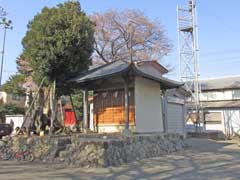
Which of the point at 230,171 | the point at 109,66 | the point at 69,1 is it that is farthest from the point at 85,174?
the point at 69,1

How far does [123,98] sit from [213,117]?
15.7 m

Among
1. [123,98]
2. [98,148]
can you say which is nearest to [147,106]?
[123,98]

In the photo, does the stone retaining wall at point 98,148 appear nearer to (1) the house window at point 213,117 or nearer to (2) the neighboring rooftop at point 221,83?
(1) the house window at point 213,117

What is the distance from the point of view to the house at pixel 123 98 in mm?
13781

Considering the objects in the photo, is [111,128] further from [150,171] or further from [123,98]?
[150,171]

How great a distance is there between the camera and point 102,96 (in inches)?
608

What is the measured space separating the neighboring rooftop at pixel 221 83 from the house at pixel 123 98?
576 inches

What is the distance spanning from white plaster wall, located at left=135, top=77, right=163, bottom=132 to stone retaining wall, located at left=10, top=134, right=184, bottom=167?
1.03 metres

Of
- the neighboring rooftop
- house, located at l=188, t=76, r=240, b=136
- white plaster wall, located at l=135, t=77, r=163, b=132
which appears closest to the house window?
house, located at l=188, t=76, r=240, b=136

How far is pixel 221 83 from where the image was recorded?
100 ft

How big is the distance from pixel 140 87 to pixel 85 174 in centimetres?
623

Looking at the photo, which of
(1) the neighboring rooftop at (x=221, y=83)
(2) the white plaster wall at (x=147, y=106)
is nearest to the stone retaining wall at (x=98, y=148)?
(2) the white plaster wall at (x=147, y=106)

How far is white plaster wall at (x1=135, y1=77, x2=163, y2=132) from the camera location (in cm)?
1415

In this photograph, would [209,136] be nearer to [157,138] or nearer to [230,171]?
[157,138]
